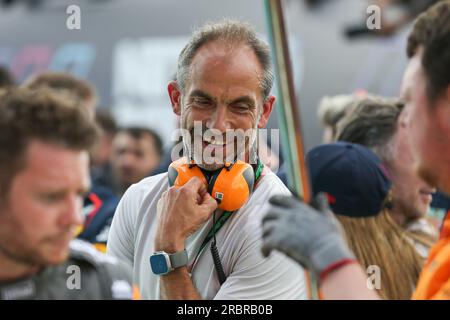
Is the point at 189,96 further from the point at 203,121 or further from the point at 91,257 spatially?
the point at 91,257

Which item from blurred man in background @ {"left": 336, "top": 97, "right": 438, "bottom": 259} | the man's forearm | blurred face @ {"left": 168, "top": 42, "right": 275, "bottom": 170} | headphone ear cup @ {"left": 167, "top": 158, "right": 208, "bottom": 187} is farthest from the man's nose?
blurred man in background @ {"left": 336, "top": 97, "right": 438, "bottom": 259}

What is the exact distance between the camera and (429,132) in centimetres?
153

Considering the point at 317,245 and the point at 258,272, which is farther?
the point at 258,272

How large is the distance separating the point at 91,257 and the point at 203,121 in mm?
420

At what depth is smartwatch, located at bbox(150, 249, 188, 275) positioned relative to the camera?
64.3 inches

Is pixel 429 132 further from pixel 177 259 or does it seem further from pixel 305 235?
pixel 177 259

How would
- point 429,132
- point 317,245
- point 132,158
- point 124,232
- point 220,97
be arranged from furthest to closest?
point 132,158
point 124,232
point 220,97
point 429,132
point 317,245

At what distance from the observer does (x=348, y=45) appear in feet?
25.2

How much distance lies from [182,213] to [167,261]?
4.3 inches

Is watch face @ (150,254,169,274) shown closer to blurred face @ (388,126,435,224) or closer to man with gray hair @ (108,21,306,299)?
man with gray hair @ (108,21,306,299)

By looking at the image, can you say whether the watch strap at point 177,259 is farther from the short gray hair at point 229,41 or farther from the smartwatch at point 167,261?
the short gray hair at point 229,41

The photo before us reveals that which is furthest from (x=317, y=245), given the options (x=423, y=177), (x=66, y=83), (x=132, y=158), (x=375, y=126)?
(x=132, y=158)

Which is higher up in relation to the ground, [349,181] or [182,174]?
[182,174]

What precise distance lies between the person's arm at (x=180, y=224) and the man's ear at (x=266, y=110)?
250mm
